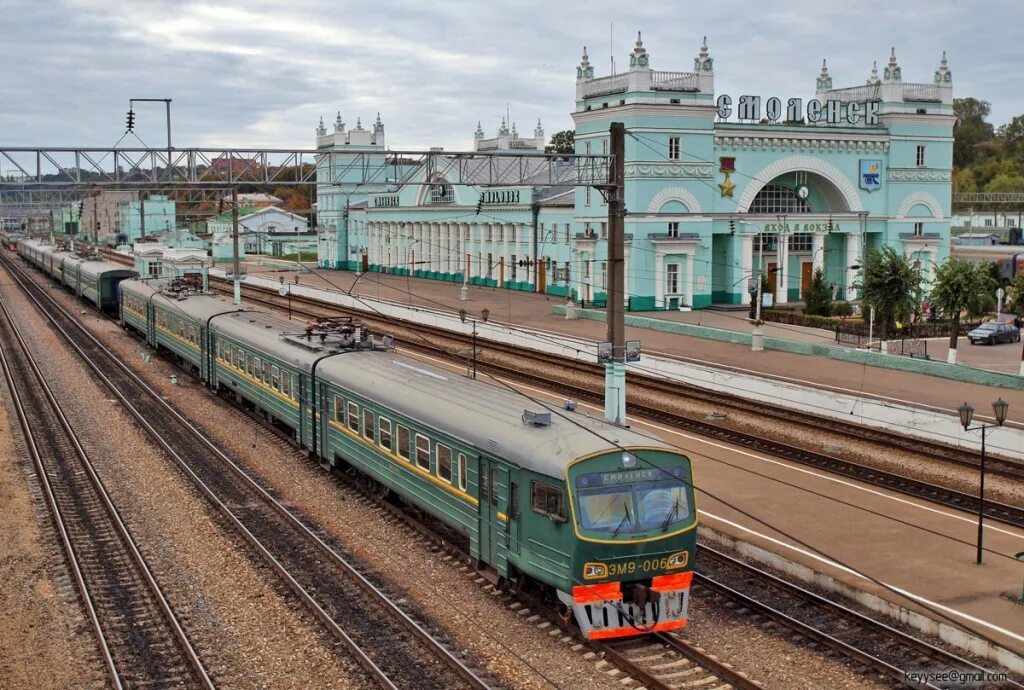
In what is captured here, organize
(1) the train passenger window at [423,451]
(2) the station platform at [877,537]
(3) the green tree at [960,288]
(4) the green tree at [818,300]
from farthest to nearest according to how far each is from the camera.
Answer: (4) the green tree at [818,300], (3) the green tree at [960,288], (1) the train passenger window at [423,451], (2) the station platform at [877,537]

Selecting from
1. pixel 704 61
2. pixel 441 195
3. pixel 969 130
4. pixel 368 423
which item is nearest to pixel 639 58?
pixel 704 61

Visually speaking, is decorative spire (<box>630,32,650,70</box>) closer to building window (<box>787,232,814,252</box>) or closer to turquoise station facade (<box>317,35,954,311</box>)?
turquoise station facade (<box>317,35,954,311</box>)

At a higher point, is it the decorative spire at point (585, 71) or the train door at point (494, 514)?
the decorative spire at point (585, 71)

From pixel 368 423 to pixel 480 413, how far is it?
440 cm

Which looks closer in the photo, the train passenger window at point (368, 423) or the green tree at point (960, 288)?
the train passenger window at point (368, 423)

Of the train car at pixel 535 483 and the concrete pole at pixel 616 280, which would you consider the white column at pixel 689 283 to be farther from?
the train car at pixel 535 483

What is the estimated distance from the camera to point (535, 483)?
45.0ft

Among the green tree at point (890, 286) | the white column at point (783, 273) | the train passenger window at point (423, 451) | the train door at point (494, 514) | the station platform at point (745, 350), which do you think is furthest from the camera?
the white column at point (783, 273)

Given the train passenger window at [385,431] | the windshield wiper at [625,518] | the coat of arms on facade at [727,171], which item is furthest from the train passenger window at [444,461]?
the coat of arms on facade at [727,171]

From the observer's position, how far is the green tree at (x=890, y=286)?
142ft

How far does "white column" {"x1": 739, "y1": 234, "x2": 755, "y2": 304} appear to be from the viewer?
59938 millimetres

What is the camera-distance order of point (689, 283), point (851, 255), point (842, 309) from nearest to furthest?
point (842, 309) → point (689, 283) → point (851, 255)

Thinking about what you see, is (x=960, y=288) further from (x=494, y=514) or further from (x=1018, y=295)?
(x=494, y=514)

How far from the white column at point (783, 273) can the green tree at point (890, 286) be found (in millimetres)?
16914
